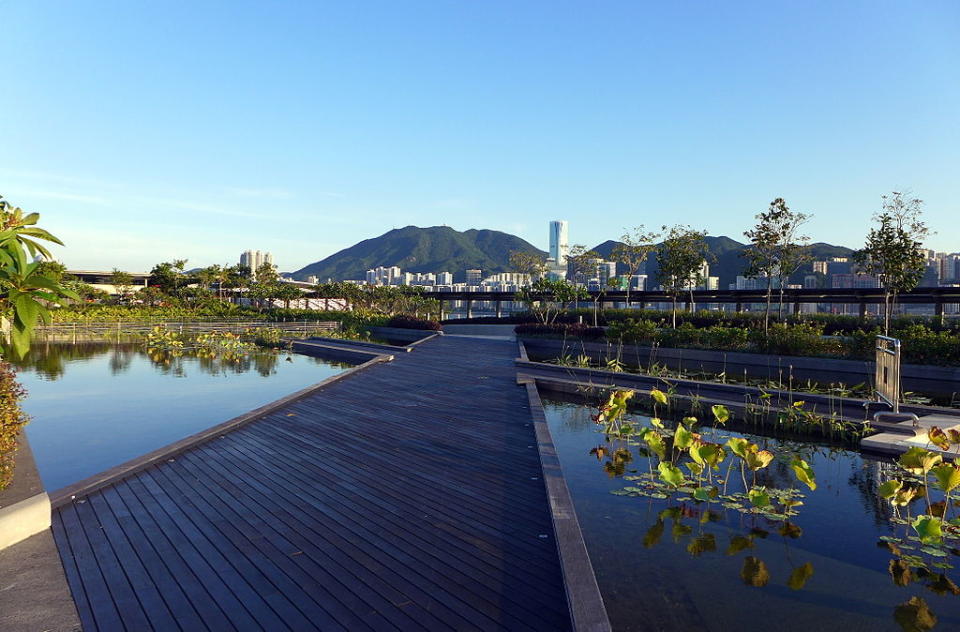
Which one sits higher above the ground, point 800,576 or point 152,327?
point 152,327

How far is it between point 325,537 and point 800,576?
4519 mm

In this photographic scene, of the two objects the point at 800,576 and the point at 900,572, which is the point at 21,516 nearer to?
the point at 800,576

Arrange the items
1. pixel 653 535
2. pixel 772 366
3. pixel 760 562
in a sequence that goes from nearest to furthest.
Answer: pixel 760 562 < pixel 653 535 < pixel 772 366

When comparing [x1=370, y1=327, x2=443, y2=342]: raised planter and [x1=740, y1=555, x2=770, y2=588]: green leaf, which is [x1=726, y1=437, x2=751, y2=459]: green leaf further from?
[x1=370, y1=327, x2=443, y2=342]: raised planter

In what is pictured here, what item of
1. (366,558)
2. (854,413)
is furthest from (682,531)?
(854,413)

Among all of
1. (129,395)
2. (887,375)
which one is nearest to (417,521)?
(887,375)

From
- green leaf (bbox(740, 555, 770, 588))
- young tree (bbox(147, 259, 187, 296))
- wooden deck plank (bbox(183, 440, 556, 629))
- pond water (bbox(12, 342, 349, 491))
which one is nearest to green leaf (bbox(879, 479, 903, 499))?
green leaf (bbox(740, 555, 770, 588))

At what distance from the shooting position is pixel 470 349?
74.0 feet

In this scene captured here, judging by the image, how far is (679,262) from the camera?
30.6m

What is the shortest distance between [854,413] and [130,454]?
13646 mm

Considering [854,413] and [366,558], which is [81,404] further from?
[854,413]

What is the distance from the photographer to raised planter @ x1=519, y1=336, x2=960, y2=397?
15.3 metres

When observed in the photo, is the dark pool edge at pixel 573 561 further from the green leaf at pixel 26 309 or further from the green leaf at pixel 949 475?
the green leaf at pixel 26 309

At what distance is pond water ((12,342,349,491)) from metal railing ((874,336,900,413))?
13.1m
